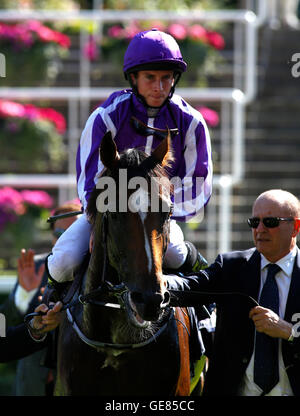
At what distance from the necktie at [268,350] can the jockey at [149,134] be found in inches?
20.0

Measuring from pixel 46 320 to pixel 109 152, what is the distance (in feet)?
3.50

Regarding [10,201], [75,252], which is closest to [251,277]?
[75,252]

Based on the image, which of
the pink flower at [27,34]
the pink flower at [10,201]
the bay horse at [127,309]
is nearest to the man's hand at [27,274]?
the bay horse at [127,309]

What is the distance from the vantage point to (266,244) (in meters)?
4.84

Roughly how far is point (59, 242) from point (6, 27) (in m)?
7.12

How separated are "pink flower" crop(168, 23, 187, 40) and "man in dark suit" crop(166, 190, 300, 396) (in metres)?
6.92

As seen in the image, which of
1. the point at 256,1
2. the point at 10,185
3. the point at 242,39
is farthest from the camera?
the point at 256,1

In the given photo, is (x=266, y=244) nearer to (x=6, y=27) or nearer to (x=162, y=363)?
(x=162, y=363)

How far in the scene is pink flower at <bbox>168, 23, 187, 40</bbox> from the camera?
11580mm

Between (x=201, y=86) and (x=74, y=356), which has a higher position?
(x=201, y=86)

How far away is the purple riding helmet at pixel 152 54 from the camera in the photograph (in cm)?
496
